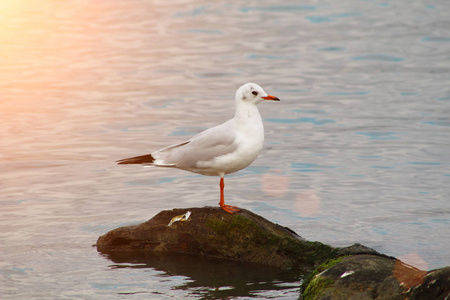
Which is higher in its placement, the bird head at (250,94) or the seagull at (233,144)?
the bird head at (250,94)

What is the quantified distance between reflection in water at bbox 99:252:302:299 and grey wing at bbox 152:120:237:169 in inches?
49.6

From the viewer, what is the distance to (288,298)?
29.9 ft

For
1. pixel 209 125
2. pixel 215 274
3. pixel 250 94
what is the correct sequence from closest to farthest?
pixel 215 274 < pixel 250 94 < pixel 209 125

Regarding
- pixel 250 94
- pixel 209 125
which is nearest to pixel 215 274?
pixel 250 94

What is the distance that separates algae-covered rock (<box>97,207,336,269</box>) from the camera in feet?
33.0

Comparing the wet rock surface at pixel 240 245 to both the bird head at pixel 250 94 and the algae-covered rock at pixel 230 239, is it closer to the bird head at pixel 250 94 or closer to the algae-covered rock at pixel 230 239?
the algae-covered rock at pixel 230 239

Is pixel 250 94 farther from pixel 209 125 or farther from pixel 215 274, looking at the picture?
pixel 209 125

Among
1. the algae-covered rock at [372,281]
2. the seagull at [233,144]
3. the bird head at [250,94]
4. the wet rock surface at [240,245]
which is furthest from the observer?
the bird head at [250,94]

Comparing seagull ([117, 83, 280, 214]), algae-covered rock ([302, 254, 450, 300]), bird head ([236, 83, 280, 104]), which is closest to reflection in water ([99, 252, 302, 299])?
seagull ([117, 83, 280, 214])

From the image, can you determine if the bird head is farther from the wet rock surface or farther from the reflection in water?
the reflection in water

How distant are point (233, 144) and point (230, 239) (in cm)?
124

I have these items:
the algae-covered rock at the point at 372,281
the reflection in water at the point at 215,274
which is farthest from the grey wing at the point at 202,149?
the algae-covered rock at the point at 372,281

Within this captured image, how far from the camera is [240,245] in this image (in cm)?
1021

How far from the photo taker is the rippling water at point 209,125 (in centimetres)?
1091
